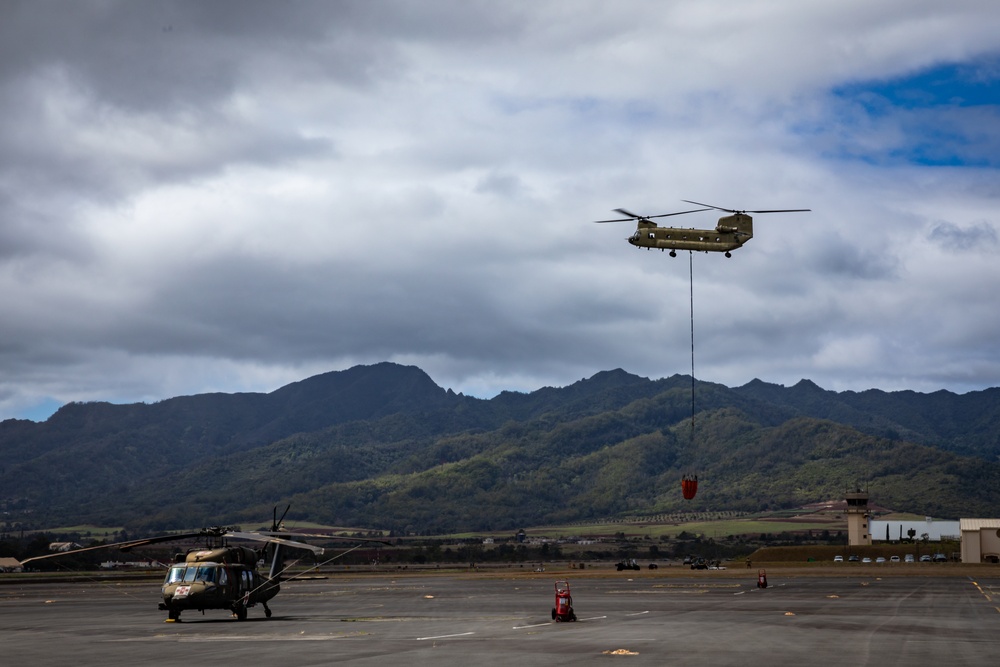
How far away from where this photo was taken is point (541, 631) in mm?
44469

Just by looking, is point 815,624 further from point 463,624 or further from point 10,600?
point 10,600

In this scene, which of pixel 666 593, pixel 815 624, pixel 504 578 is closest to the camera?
pixel 815 624

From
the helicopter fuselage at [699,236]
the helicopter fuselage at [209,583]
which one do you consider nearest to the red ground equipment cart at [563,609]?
the helicopter fuselage at [209,583]

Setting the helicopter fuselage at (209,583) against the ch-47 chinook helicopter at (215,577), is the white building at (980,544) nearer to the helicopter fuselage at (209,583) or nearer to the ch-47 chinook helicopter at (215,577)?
the ch-47 chinook helicopter at (215,577)

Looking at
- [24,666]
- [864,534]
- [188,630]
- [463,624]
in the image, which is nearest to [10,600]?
[188,630]

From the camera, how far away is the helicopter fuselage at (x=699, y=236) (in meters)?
70.7

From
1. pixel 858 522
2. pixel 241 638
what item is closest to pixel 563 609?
pixel 241 638

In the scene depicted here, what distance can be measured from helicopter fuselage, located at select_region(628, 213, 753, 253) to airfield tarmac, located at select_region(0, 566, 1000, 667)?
22.3 metres

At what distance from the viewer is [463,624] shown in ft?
165

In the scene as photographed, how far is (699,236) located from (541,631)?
113 ft

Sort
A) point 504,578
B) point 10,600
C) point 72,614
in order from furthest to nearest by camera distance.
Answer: point 504,578
point 10,600
point 72,614

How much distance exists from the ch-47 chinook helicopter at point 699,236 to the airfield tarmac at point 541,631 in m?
22.3

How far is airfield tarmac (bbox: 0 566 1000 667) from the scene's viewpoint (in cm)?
3391

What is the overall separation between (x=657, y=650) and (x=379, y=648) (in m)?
9.50
